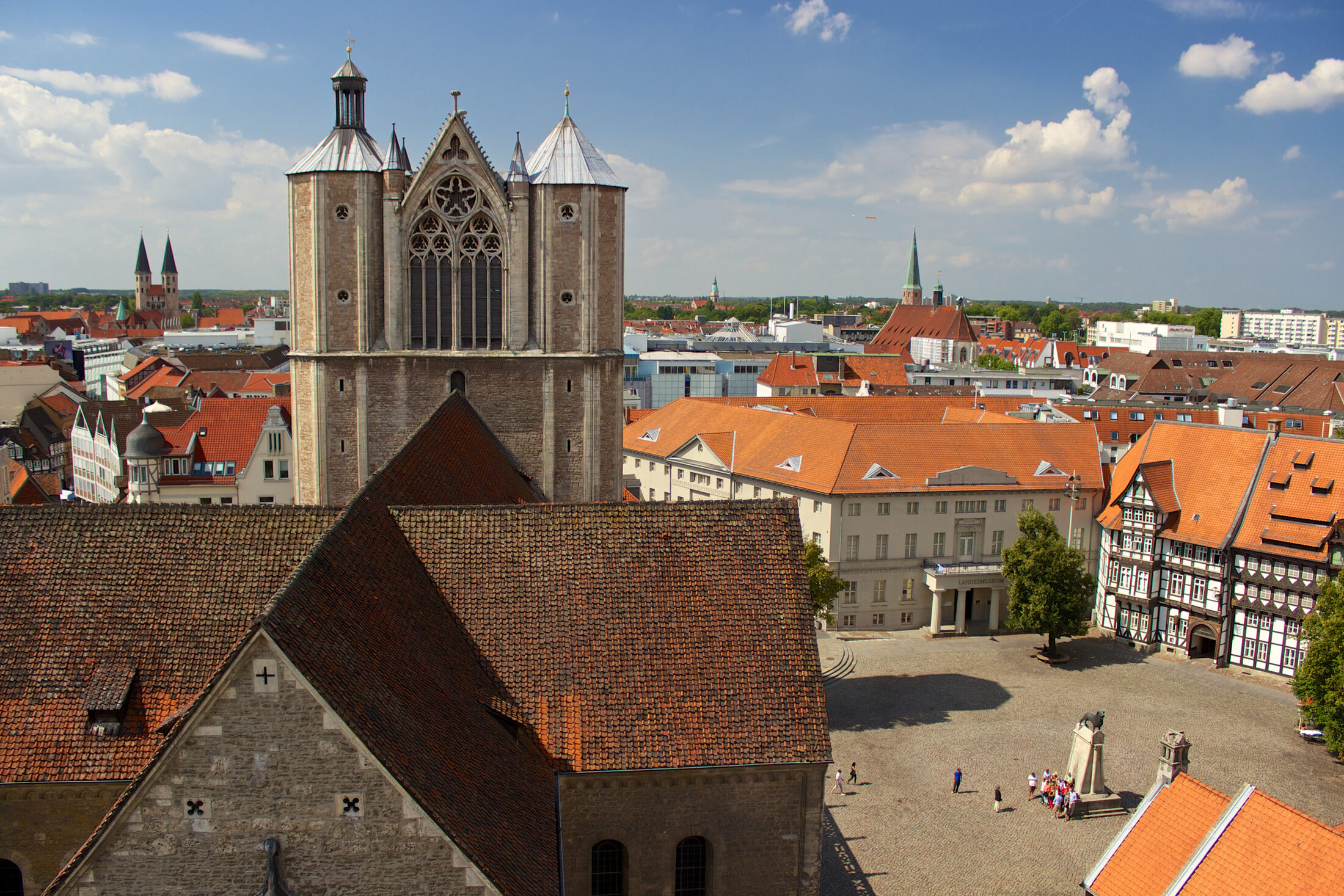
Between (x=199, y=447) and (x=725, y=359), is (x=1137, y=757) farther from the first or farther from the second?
(x=725, y=359)

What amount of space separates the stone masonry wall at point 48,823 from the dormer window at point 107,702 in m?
0.75

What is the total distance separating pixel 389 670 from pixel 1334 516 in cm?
4573

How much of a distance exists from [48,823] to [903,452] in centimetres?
4522

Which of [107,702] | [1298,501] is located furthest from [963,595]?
[107,702]

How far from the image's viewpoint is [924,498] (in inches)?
2061

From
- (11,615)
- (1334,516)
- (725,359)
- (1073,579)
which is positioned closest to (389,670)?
(11,615)

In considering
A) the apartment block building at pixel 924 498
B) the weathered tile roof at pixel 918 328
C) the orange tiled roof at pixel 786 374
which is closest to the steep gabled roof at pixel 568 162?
the apartment block building at pixel 924 498

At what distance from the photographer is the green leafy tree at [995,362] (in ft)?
500

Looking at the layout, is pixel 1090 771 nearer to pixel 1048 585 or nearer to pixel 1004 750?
pixel 1004 750

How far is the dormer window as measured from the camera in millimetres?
14867

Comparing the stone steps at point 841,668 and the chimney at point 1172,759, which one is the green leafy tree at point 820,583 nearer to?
the stone steps at point 841,668

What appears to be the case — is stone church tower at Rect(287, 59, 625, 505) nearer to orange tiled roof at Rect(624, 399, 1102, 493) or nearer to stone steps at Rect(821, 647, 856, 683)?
stone steps at Rect(821, 647, 856, 683)

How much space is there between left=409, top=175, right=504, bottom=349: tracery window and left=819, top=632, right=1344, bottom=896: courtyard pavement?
1944 cm

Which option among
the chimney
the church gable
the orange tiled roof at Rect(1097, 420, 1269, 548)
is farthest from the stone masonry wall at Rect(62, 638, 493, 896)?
the orange tiled roof at Rect(1097, 420, 1269, 548)
